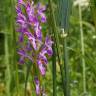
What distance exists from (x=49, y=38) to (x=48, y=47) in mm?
28

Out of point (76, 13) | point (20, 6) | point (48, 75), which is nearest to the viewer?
point (20, 6)

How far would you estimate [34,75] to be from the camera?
107cm

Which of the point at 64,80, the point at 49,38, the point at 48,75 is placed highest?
the point at 49,38

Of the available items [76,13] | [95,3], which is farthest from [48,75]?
[95,3]

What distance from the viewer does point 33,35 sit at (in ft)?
3.58

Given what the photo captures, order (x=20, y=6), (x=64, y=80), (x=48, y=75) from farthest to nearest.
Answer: (x=48, y=75) < (x=20, y=6) < (x=64, y=80)

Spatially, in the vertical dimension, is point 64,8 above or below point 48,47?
above

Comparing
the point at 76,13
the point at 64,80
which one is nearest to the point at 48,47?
the point at 64,80

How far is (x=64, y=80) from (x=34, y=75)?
91 millimetres

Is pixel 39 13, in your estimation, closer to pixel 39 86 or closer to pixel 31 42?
pixel 31 42

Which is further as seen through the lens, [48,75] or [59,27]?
[48,75]

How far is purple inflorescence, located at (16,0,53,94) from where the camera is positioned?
1089 mm

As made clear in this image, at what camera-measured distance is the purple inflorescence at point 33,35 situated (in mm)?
1089

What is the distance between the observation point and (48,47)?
3.66ft
